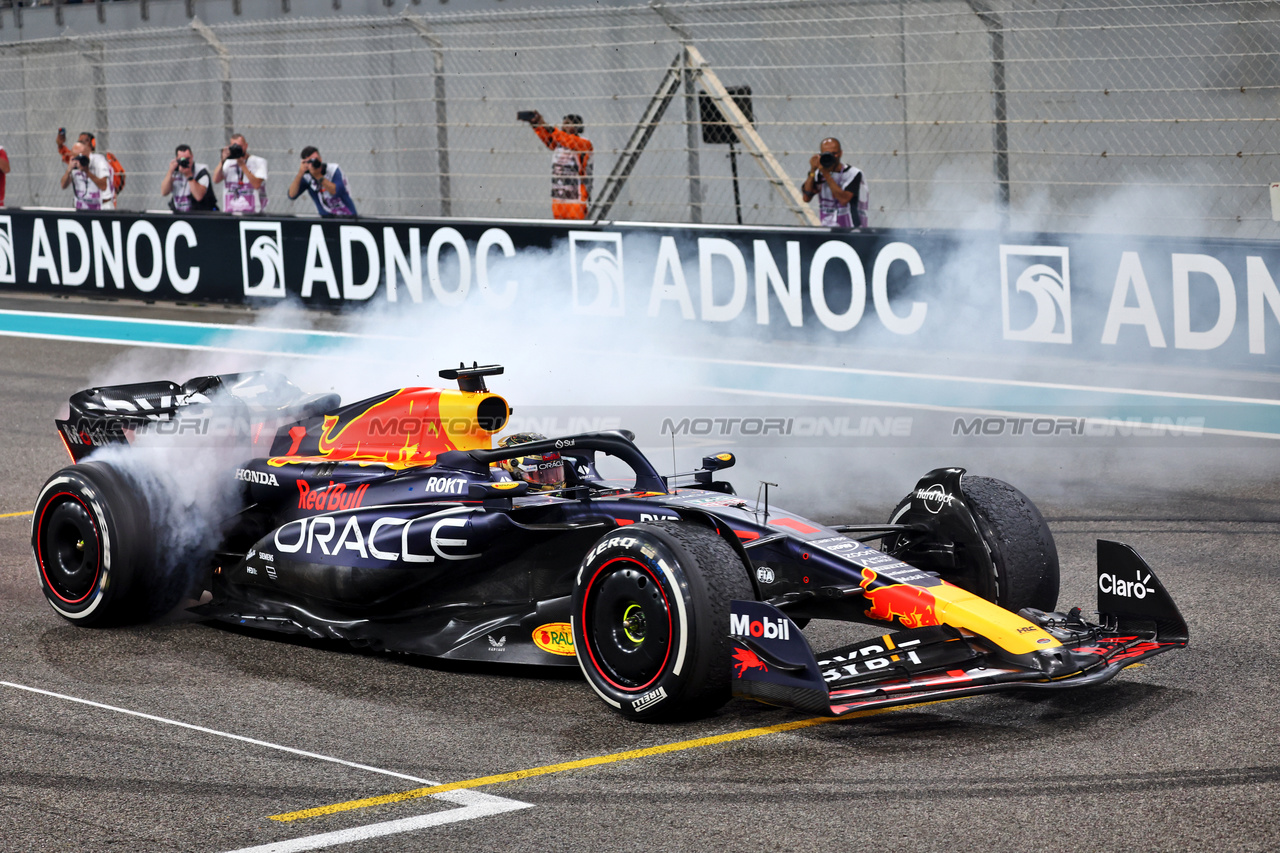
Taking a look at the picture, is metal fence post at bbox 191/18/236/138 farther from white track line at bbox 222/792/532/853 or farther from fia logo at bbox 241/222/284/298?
white track line at bbox 222/792/532/853

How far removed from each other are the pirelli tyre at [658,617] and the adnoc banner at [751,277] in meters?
6.83

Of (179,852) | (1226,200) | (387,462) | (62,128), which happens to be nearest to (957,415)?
(1226,200)

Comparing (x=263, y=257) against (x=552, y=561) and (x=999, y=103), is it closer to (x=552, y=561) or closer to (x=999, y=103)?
(x=999, y=103)

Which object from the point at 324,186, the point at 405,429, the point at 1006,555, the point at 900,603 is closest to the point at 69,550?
the point at 405,429

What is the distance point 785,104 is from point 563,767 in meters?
11.0

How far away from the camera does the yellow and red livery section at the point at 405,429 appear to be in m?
6.10

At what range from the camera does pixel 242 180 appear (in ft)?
55.7

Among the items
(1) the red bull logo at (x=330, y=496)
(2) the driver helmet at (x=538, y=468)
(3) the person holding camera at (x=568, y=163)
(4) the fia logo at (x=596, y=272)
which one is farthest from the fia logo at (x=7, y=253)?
(2) the driver helmet at (x=538, y=468)

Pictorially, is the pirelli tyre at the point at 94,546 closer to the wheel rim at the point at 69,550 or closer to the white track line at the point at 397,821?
the wheel rim at the point at 69,550

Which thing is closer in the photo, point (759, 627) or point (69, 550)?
point (759, 627)

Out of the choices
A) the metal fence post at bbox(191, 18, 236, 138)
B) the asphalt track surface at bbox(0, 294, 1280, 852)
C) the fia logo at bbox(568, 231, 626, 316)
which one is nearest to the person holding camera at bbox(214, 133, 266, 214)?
the metal fence post at bbox(191, 18, 236, 138)

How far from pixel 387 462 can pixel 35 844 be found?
7.88 ft

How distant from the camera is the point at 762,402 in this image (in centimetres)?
1170

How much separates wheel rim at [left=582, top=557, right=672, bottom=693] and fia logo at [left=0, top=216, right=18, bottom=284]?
15.9m
